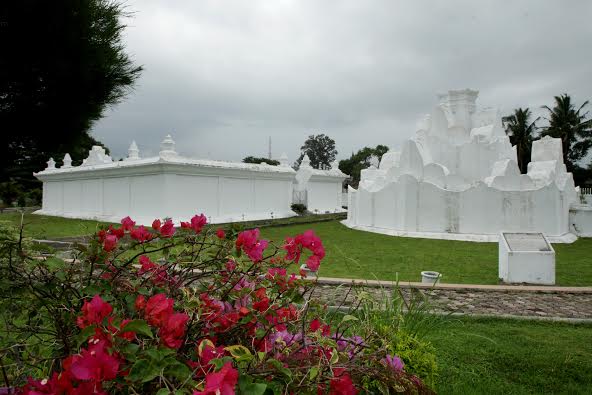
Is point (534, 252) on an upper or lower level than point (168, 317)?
lower

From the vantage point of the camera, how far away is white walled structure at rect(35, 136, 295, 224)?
58.7ft

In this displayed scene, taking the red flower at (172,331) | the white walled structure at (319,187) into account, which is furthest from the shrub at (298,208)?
the red flower at (172,331)

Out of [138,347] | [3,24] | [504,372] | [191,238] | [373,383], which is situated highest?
[3,24]

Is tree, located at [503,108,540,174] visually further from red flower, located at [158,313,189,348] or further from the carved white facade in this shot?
red flower, located at [158,313,189,348]

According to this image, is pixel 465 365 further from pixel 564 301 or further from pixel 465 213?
pixel 465 213

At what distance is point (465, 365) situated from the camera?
13.5 feet

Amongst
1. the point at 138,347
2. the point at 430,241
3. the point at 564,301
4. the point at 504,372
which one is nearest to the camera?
the point at 138,347

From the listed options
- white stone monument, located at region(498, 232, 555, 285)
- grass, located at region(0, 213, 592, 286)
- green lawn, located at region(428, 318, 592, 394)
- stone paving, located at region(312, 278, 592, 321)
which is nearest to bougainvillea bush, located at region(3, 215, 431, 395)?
green lawn, located at region(428, 318, 592, 394)

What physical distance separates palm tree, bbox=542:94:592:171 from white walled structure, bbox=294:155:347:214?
2217 centimetres

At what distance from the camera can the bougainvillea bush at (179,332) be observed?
1.46 m

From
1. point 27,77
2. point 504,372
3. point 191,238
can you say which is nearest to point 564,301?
point 504,372

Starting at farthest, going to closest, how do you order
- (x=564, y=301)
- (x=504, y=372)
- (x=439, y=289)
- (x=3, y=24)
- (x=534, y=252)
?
(x=534, y=252) < (x=439, y=289) < (x=564, y=301) < (x=504, y=372) < (x=3, y=24)

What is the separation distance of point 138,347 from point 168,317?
0.14m

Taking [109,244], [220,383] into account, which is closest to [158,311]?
[220,383]
